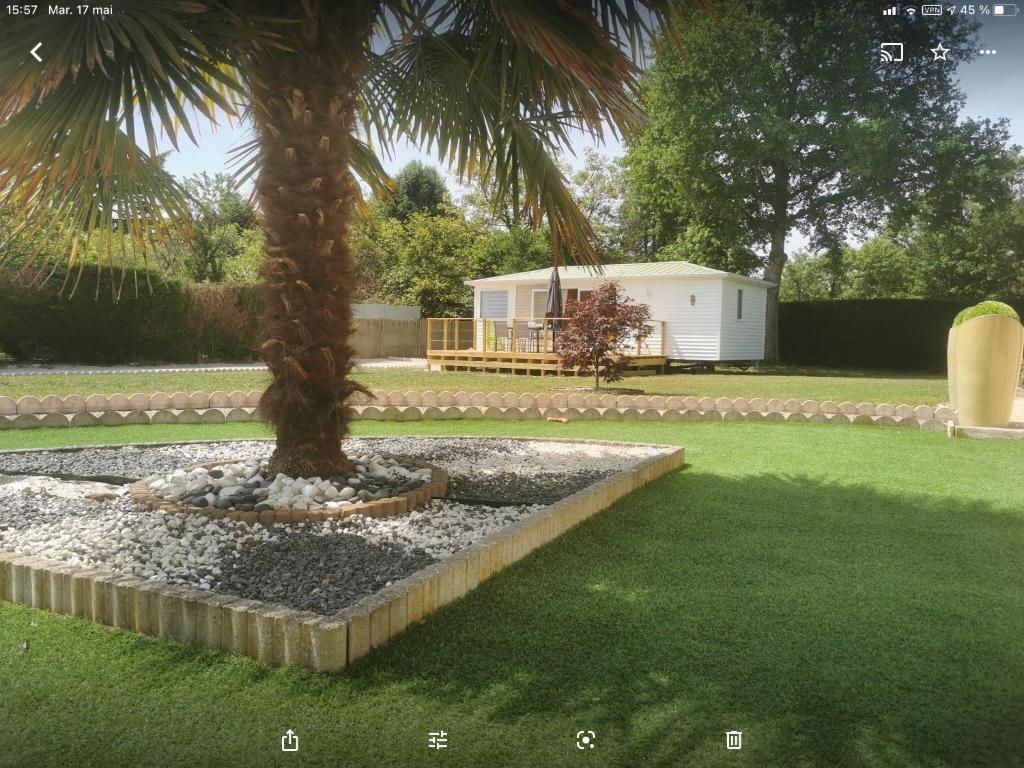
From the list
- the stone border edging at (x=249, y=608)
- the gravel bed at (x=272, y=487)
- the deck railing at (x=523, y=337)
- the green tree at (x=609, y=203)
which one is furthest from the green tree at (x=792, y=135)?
the stone border edging at (x=249, y=608)

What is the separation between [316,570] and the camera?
3088 mm

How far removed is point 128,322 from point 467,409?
521 inches

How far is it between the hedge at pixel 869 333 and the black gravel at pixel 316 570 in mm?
20732

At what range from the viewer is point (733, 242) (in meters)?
23.6

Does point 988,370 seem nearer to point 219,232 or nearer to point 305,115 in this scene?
point 305,115

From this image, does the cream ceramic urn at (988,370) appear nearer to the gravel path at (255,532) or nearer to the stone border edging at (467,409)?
the stone border edging at (467,409)

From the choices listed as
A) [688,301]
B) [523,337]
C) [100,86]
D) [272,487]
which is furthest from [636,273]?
[100,86]

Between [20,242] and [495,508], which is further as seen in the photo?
[495,508]

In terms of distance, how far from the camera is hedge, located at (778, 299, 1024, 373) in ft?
68.6

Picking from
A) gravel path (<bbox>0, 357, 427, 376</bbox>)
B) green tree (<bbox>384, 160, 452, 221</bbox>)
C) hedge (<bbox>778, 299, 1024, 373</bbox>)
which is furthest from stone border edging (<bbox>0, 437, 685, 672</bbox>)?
green tree (<bbox>384, 160, 452, 221</bbox>)

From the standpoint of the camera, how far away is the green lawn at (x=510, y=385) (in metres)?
11.1

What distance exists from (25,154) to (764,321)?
21.7 m

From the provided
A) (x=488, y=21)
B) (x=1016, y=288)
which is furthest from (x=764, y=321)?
(x=488, y=21)

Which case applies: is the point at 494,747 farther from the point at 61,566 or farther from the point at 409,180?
the point at 409,180
